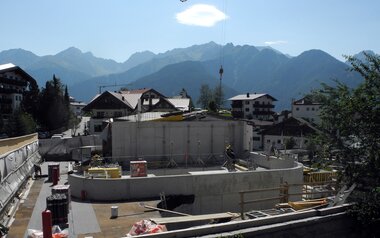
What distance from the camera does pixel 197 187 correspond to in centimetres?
2006

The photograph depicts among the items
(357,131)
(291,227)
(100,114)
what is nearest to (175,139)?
(357,131)

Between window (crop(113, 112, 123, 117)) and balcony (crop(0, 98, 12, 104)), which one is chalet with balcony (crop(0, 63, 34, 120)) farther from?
window (crop(113, 112, 123, 117))

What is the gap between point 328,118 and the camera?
15484mm

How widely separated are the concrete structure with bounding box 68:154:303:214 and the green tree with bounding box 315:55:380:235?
21.9ft

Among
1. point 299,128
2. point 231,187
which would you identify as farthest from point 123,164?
point 299,128

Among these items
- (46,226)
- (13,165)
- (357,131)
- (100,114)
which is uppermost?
(100,114)

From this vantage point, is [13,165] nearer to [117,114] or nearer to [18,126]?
[18,126]

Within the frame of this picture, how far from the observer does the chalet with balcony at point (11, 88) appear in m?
68.5

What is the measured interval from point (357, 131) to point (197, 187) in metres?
8.79

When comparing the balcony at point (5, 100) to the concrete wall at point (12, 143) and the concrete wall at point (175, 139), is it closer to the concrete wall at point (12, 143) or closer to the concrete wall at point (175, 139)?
the concrete wall at point (12, 143)

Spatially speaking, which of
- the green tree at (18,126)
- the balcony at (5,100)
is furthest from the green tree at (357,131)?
the balcony at (5,100)

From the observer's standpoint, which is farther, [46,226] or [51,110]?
[51,110]

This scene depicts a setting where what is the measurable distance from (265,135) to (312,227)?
6788 cm

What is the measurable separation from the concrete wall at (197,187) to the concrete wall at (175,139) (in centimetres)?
706
